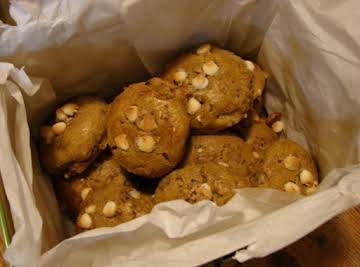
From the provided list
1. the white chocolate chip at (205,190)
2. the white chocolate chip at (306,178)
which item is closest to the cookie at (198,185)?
the white chocolate chip at (205,190)

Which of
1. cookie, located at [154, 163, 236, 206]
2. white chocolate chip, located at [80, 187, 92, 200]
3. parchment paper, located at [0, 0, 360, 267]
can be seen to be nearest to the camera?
parchment paper, located at [0, 0, 360, 267]

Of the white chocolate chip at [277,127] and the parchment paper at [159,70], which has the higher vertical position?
the parchment paper at [159,70]

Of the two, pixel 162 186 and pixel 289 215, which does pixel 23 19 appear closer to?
pixel 162 186

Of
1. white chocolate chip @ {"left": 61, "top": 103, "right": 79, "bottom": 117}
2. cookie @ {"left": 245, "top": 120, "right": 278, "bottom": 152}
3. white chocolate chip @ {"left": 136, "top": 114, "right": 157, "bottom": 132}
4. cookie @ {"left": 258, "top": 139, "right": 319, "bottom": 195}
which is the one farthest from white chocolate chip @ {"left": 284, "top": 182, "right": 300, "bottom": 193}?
white chocolate chip @ {"left": 61, "top": 103, "right": 79, "bottom": 117}

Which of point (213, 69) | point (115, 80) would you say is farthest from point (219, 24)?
point (115, 80)

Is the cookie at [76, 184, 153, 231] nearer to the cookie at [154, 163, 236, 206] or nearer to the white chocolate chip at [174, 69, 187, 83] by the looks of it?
the cookie at [154, 163, 236, 206]

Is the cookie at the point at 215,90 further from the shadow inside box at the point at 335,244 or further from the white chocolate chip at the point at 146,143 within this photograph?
the shadow inside box at the point at 335,244

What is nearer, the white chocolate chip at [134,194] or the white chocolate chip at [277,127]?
the white chocolate chip at [134,194]

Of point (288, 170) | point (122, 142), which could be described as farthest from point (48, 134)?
point (288, 170)
